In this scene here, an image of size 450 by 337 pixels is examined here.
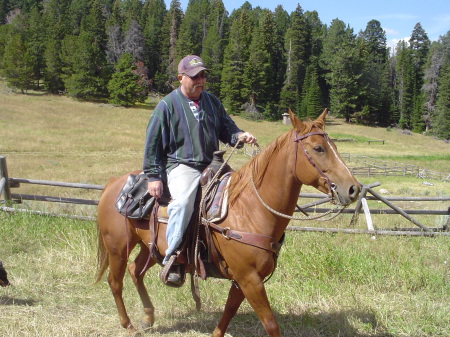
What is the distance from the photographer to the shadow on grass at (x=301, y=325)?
4.26 meters

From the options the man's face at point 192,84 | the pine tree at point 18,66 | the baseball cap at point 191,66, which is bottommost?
the man's face at point 192,84

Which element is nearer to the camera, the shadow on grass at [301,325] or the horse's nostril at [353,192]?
the horse's nostril at [353,192]

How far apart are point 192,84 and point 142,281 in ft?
7.99

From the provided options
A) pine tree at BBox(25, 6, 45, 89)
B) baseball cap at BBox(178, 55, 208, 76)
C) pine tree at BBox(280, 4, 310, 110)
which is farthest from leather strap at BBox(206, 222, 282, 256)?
pine tree at BBox(25, 6, 45, 89)

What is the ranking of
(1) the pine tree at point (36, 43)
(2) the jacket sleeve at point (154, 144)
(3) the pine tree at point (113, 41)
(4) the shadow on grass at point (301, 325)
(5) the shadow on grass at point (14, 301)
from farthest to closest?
(3) the pine tree at point (113, 41), (1) the pine tree at point (36, 43), (5) the shadow on grass at point (14, 301), (4) the shadow on grass at point (301, 325), (2) the jacket sleeve at point (154, 144)

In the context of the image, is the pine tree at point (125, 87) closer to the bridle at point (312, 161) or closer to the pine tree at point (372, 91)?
the pine tree at point (372, 91)

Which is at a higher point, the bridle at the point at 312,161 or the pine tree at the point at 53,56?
the pine tree at the point at 53,56

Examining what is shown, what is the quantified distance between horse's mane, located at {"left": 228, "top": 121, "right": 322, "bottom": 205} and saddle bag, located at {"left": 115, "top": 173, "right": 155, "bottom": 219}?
0.91 metres

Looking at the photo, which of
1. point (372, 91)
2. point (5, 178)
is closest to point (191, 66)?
point (5, 178)

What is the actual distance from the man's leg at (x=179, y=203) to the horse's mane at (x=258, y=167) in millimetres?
365

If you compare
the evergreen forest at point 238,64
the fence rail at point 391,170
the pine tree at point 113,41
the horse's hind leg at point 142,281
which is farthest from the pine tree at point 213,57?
the horse's hind leg at point 142,281

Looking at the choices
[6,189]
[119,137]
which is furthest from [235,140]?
[119,137]

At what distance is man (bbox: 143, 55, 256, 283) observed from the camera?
3.77 m

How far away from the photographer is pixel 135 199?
13.8 feet
